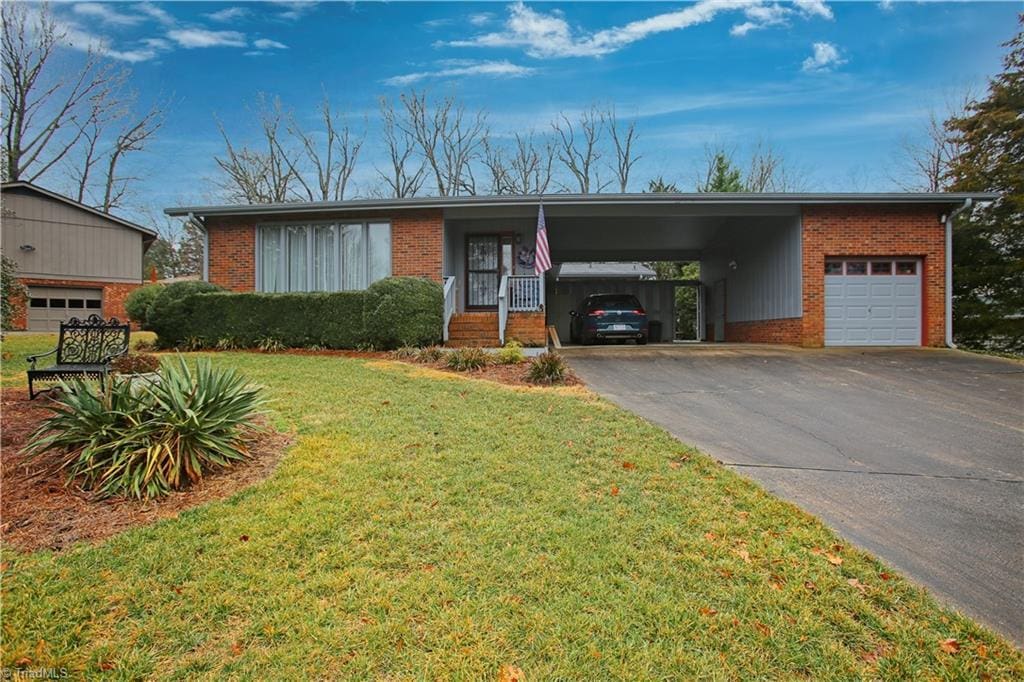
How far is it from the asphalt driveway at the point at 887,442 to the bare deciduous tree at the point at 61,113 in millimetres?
28852

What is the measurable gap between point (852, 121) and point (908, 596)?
1779 centimetres

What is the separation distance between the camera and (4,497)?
138 inches

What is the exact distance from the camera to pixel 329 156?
101 feet

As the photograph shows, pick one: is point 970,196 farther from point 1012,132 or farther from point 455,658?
point 455,658

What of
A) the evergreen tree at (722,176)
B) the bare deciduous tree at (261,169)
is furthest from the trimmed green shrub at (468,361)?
the bare deciduous tree at (261,169)

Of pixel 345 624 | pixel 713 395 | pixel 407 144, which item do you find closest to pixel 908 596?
pixel 345 624

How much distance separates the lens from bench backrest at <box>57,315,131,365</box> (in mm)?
6930

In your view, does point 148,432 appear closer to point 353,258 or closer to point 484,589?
point 484,589

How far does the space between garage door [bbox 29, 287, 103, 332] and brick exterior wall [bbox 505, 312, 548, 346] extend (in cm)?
1835

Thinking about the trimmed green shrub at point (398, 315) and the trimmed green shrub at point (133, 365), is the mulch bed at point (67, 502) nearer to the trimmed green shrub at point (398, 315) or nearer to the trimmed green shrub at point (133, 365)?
the trimmed green shrub at point (133, 365)

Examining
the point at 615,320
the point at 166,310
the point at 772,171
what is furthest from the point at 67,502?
the point at 772,171

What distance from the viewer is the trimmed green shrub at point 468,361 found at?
908cm

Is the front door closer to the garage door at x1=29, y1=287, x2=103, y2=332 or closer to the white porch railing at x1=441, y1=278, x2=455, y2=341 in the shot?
the white porch railing at x1=441, y1=278, x2=455, y2=341

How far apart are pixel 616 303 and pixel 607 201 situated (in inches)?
124
